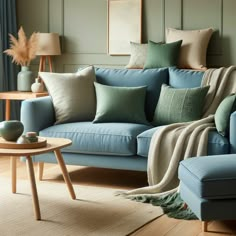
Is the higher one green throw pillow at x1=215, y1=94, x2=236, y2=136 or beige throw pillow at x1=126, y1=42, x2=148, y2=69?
beige throw pillow at x1=126, y1=42, x2=148, y2=69

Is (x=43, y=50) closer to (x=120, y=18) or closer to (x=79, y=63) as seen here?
(x=79, y=63)

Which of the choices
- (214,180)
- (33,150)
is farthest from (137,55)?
(214,180)

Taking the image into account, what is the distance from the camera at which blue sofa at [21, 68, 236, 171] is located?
13.8 feet

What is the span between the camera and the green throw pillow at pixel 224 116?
3998 millimetres

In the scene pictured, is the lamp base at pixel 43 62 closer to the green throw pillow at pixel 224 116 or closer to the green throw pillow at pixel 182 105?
the green throw pillow at pixel 182 105

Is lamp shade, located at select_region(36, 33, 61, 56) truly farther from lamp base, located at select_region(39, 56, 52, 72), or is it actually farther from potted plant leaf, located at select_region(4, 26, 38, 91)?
lamp base, located at select_region(39, 56, 52, 72)

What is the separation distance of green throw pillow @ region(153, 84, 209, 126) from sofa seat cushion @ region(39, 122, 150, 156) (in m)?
0.20

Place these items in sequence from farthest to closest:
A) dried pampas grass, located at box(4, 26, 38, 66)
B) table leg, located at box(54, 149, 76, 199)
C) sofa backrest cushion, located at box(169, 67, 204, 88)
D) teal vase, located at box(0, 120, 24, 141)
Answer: dried pampas grass, located at box(4, 26, 38, 66) → sofa backrest cushion, located at box(169, 67, 204, 88) → table leg, located at box(54, 149, 76, 199) → teal vase, located at box(0, 120, 24, 141)

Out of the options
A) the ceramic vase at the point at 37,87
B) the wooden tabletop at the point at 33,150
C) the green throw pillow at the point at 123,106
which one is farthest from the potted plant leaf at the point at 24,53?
the wooden tabletop at the point at 33,150

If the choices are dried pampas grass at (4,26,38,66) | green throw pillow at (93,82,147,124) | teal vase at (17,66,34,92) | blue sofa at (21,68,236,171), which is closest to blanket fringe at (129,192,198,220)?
blue sofa at (21,68,236,171)

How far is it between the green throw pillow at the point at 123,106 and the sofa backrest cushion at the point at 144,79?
0.42ft

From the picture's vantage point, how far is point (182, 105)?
4465 millimetres

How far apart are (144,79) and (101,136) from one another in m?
0.82

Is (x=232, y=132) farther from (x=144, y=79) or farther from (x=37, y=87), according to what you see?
(x=37, y=87)
